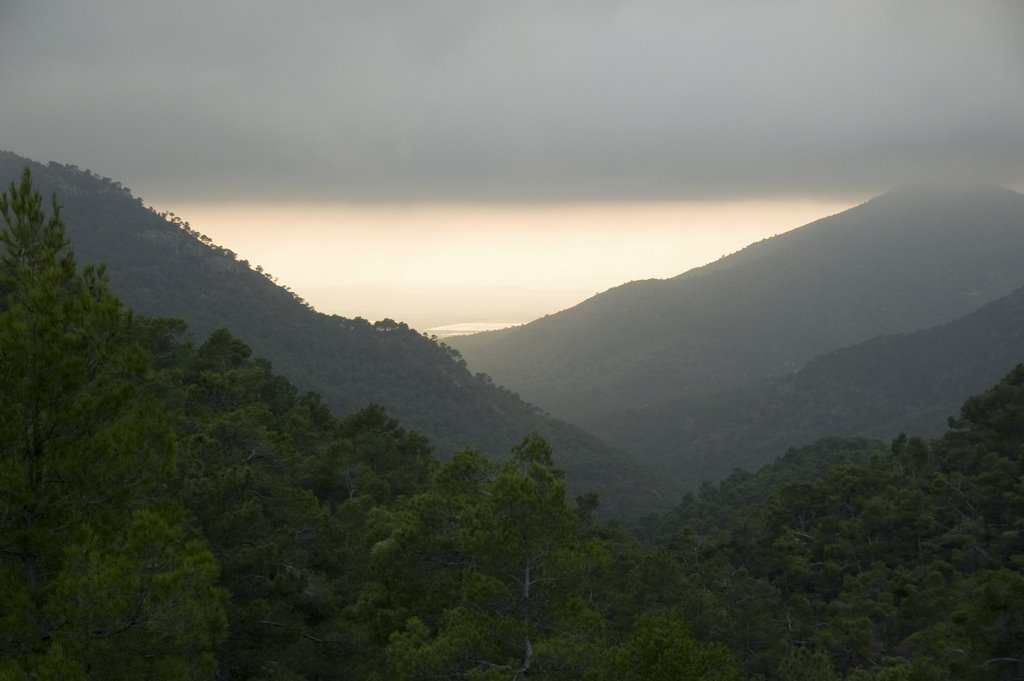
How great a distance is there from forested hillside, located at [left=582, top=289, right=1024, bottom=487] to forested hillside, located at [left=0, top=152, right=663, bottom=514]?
101 ft

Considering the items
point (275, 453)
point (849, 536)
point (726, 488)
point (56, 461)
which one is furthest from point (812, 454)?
point (56, 461)

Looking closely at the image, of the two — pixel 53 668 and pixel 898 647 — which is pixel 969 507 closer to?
pixel 898 647

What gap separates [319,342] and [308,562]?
8035 centimetres

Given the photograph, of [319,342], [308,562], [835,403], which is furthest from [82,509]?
[835,403]

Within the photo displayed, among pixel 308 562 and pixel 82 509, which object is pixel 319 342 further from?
pixel 82 509

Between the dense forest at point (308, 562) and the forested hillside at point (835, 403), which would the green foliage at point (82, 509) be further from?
the forested hillside at point (835, 403)

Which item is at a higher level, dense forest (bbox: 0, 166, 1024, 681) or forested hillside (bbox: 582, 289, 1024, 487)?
dense forest (bbox: 0, 166, 1024, 681)

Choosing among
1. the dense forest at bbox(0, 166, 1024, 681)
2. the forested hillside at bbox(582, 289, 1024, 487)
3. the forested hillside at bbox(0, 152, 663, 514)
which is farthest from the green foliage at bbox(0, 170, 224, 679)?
the forested hillside at bbox(582, 289, 1024, 487)

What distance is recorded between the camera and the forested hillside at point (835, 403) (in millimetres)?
141375

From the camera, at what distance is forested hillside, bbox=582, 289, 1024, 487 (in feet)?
464

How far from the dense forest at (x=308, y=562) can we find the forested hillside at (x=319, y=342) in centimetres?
5194

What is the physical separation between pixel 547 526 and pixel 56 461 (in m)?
7.10

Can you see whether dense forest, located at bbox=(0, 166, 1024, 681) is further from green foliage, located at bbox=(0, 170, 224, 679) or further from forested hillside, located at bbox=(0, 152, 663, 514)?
forested hillside, located at bbox=(0, 152, 663, 514)

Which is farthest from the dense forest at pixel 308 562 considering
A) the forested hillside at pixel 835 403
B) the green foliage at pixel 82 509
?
the forested hillside at pixel 835 403
